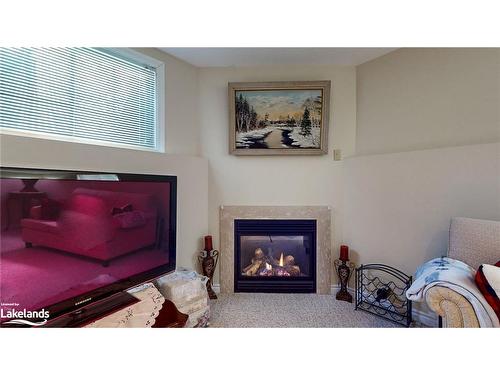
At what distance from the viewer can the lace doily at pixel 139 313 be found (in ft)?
3.78

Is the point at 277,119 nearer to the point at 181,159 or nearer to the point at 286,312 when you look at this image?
the point at 181,159

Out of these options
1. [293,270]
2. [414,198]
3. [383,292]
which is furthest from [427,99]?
[293,270]

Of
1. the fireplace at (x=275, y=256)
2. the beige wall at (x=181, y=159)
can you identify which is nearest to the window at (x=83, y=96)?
the beige wall at (x=181, y=159)

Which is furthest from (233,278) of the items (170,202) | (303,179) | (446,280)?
(446,280)

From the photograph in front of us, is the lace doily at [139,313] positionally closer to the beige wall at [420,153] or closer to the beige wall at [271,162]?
the beige wall at [271,162]

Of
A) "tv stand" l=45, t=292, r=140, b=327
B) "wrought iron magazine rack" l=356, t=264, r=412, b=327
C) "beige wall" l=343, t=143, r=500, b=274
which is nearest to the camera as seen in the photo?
"tv stand" l=45, t=292, r=140, b=327

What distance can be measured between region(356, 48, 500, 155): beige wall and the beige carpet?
1.57 m

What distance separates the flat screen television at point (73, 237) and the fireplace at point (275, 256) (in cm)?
101

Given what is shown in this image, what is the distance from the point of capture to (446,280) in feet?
3.62

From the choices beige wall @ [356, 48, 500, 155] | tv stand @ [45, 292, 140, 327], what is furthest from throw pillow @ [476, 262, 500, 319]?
tv stand @ [45, 292, 140, 327]

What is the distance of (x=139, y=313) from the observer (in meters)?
1.26

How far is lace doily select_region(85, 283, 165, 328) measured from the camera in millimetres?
1153

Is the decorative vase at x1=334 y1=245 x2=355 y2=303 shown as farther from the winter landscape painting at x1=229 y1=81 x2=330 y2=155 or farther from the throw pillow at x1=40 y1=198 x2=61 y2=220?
the throw pillow at x1=40 y1=198 x2=61 y2=220
